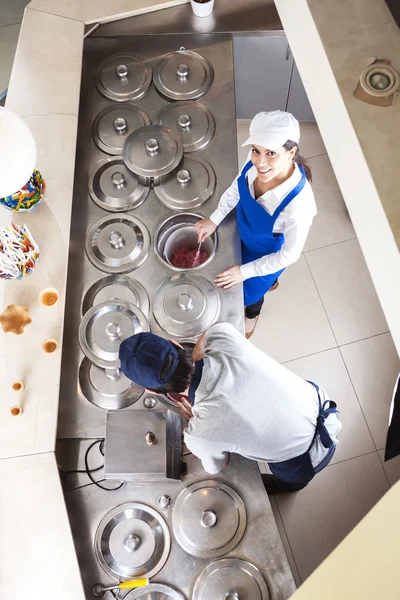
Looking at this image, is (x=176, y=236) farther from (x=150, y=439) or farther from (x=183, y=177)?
(x=150, y=439)

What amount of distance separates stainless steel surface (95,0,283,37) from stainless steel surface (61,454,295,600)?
2.25m

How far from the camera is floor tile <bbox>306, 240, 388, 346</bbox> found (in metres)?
3.28

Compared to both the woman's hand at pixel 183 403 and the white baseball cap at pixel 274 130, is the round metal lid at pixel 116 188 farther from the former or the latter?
the woman's hand at pixel 183 403

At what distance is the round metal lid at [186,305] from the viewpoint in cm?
225

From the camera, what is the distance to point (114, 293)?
235 cm

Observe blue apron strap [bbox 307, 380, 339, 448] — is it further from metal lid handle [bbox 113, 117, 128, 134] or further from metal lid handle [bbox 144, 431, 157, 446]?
metal lid handle [bbox 113, 117, 128, 134]

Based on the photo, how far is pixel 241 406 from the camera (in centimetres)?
175

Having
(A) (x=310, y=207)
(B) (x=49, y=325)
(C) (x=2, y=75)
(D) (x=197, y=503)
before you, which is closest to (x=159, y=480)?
(D) (x=197, y=503)

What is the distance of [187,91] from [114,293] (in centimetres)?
119

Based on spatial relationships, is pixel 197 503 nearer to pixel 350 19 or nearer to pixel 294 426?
pixel 294 426

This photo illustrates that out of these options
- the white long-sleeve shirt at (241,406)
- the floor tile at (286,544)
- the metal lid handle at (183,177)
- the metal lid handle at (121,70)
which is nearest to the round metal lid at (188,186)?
the metal lid handle at (183,177)

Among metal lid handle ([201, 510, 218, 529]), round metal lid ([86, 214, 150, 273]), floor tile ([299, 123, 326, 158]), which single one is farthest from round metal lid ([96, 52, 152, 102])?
metal lid handle ([201, 510, 218, 529])

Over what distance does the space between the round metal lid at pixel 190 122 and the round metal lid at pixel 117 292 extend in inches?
30.6

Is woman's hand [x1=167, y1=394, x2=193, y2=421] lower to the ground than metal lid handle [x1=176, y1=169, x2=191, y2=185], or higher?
lower
